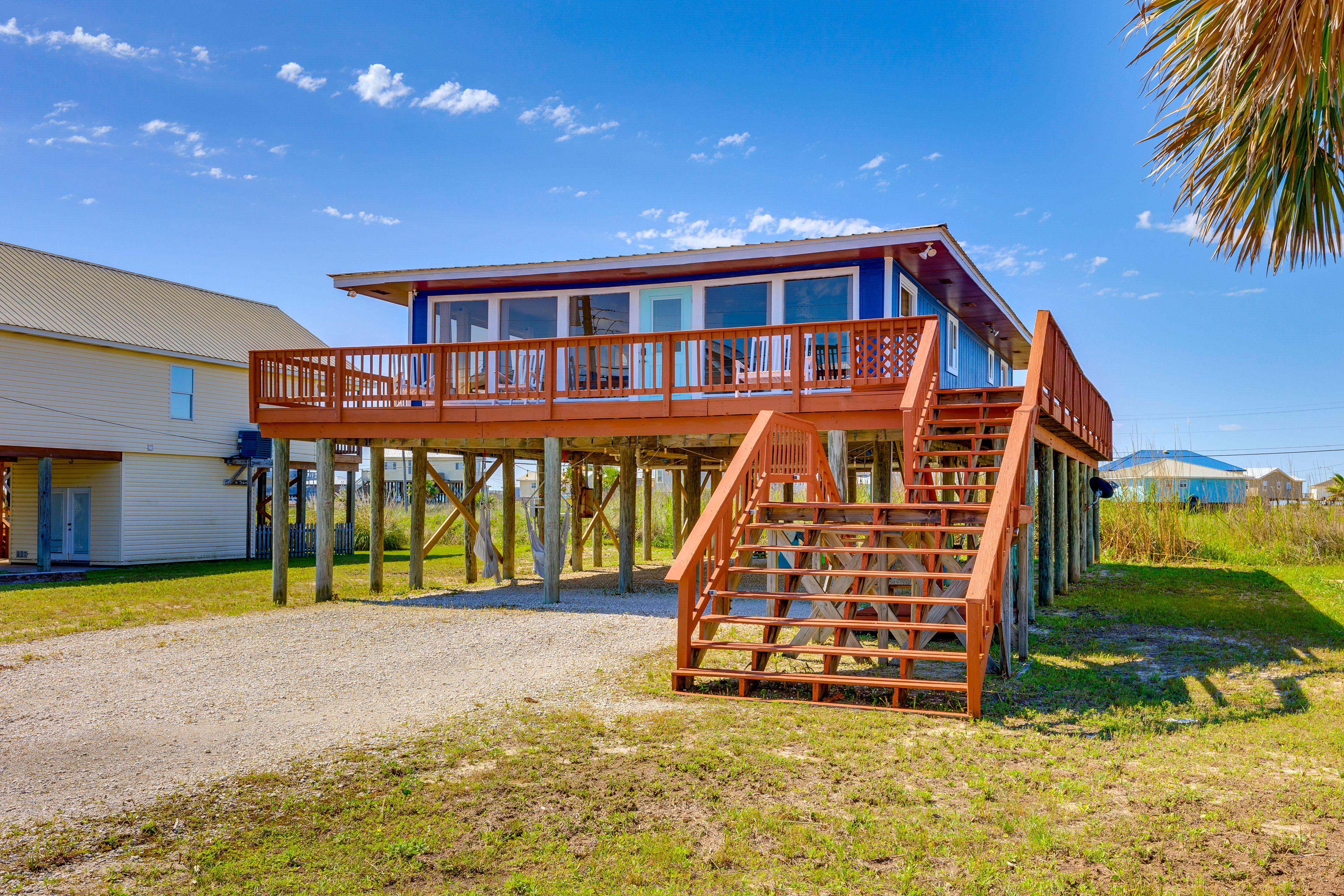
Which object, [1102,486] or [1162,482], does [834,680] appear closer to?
[1102,486]

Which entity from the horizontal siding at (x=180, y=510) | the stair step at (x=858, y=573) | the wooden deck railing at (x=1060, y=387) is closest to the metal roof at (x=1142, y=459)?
the wooden deck railing at (x=1060, y=387)

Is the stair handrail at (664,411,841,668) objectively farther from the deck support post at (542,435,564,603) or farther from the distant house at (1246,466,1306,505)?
the distant house at (1246,466,1306,505)

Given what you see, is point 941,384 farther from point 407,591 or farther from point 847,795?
point 847,795

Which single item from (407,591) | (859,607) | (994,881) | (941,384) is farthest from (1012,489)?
(407,591)

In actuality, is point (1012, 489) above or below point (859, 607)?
above

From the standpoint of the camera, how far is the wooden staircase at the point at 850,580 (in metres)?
6.51

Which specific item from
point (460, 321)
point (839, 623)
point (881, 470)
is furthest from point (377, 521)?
point (839, 623)

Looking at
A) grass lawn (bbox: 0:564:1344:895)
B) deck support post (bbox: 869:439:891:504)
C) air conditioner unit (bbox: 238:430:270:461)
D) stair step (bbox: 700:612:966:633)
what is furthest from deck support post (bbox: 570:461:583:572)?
grass lawn (bbox: 0:564:1344:895)

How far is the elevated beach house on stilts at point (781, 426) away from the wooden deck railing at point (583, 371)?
0.16 ft

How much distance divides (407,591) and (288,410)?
3.57m

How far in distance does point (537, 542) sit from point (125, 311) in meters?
16.3

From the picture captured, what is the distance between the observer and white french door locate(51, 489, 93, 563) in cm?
2255

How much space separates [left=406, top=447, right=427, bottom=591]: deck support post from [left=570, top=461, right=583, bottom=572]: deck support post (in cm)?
268

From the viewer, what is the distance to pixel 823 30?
15.3m
